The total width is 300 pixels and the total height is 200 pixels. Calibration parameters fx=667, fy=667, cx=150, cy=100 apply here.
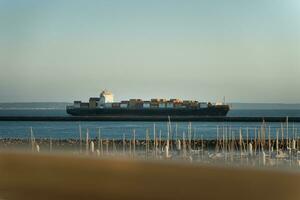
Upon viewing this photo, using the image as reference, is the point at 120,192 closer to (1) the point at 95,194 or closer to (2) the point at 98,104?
(1) the point at 95,194

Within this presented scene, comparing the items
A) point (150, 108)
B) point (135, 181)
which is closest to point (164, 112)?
point (150, 108)

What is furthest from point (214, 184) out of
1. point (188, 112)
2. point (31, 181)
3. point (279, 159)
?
point (188, 112)

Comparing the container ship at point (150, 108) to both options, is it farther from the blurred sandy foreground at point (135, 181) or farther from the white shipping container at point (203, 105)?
the blurred sandy foreground at point (135, 181)

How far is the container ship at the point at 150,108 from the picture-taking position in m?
65.2

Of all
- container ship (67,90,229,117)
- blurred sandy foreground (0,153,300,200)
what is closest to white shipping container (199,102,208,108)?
container ship (67,90,229,117)

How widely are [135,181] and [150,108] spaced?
61360 mm

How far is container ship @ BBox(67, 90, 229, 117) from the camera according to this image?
6525 cm

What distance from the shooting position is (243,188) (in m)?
3.99

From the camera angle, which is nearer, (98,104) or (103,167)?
(103,167)

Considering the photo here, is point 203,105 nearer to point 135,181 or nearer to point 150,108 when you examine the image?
point 150,108

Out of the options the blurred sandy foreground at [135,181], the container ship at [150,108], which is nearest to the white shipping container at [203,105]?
the container ship at [150,108]

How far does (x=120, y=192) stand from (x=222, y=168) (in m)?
0.69

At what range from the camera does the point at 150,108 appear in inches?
2594

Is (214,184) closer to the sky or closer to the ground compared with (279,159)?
closer to the sky
